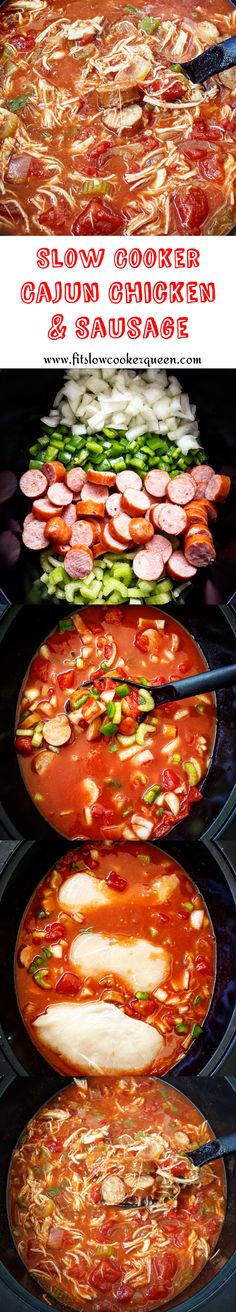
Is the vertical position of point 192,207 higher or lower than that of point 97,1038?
higher

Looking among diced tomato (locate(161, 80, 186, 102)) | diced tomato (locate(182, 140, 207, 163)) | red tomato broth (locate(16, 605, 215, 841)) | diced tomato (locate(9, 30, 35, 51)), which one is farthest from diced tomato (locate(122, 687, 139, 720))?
diced tomato (locate(9, 30, 35, 51))

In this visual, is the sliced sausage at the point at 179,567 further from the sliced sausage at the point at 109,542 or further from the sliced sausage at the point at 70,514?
the sliced sausage at the point at 70,514

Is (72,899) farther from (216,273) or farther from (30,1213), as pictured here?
(216,273)

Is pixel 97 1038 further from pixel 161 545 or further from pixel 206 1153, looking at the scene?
pixel 161 545

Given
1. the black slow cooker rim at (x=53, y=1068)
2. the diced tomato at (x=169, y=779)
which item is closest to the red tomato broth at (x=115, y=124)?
the diced tomato at (x=169, y=779)

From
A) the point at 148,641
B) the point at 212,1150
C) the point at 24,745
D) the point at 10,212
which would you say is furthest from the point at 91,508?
the point at 212,1150
